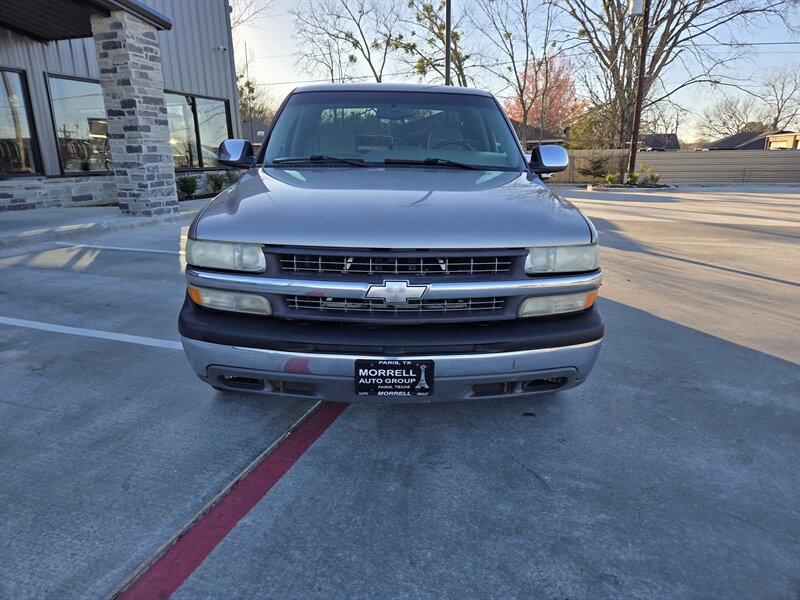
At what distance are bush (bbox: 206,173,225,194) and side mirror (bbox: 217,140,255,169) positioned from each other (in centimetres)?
1198

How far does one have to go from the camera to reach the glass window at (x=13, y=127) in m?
9.88

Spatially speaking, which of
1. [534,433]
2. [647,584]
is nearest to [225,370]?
[534,433]

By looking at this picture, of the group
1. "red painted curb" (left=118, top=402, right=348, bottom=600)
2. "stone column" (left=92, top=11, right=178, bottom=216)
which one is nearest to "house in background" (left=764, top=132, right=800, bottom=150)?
"stone column" (left=92, top=11, right=178, bottom=216)

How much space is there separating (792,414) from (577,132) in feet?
126

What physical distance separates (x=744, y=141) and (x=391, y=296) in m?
61.1

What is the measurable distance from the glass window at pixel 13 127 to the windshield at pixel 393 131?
374 inches

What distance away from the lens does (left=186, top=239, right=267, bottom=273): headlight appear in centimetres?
216

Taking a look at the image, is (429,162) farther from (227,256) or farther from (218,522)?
(218,522)

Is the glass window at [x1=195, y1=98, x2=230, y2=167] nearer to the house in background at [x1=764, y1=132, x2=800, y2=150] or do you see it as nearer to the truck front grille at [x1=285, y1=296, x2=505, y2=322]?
the truck front grille at [x1=285, y1=296, x2=505, y2=322]

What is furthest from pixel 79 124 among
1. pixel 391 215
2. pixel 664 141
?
pixel 664 141

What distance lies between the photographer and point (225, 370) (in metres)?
2.20

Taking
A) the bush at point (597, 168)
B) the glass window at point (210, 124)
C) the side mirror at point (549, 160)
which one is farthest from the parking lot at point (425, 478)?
the bush at point (597, 168)

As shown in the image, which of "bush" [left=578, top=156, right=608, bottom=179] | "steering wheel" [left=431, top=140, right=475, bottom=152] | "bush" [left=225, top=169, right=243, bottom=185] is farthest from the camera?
"bush" [left=578, top=156, right=608, bottom=179]

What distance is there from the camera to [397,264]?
6.90 ft
